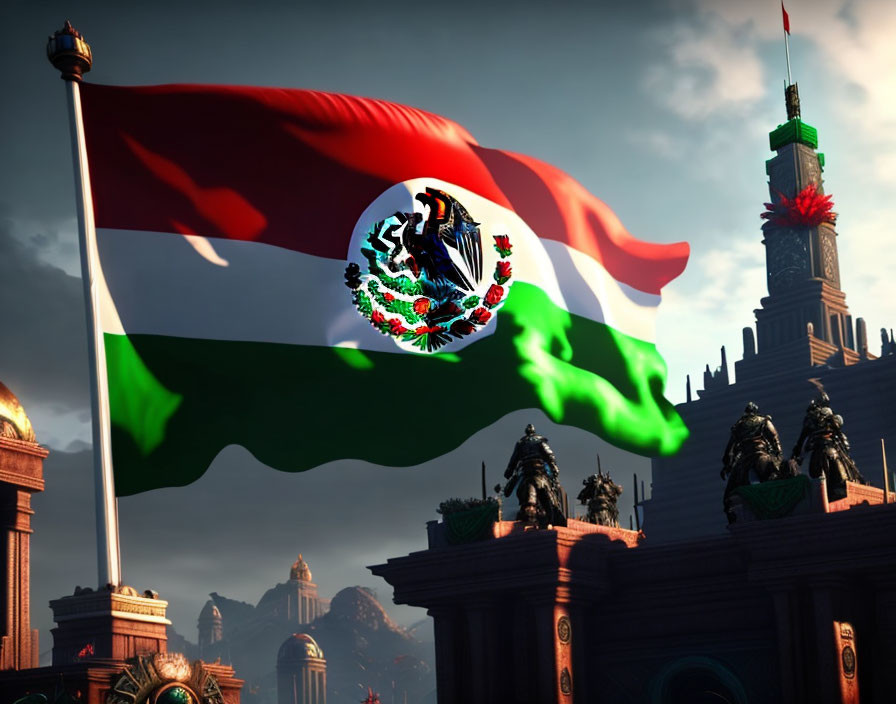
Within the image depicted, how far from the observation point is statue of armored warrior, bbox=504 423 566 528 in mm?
39281

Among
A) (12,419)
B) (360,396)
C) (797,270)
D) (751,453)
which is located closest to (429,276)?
(360,396)

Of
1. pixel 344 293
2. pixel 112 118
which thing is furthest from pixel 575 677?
pixel 112 118

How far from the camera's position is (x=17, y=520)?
150 ft

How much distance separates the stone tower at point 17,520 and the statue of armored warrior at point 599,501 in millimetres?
18303

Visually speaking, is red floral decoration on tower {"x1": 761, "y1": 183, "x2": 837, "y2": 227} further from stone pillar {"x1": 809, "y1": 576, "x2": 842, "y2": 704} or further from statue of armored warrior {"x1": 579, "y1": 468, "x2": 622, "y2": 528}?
stone pillar {"x1": 809, "y1": 576, "x2": 842, "y2": 704}

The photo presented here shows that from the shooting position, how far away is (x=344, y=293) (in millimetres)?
31203

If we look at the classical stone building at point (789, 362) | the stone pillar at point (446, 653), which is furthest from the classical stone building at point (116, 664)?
the classical stone building at point (789, 362)

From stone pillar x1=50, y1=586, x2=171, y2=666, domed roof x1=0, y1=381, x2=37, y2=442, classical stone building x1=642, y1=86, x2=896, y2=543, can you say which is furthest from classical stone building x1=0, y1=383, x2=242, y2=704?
classical stone building x1=642, y1=86, x2=896, y2=543

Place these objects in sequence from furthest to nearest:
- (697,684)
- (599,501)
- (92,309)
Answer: (599,501)
(697,684)
(92,309)

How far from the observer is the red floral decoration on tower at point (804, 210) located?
140 m

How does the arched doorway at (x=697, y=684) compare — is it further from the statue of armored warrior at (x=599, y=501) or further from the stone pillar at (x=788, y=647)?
the statue of armored warrior at (x=599, y=501)

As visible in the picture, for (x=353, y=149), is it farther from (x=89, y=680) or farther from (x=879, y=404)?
(x=879, y=404)

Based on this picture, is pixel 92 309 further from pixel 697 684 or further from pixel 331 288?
pixel 697 684

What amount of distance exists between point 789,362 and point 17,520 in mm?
105678
